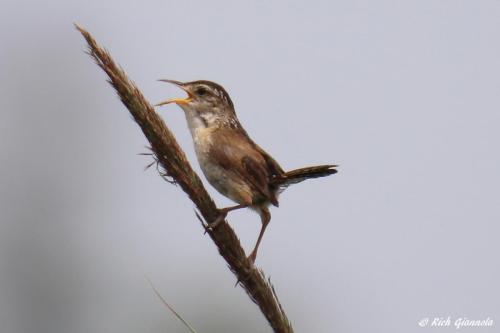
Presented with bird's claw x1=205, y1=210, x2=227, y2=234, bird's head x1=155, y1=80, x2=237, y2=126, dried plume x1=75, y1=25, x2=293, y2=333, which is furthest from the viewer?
bird's head x1=155, y1=80, x2=237, y2=126

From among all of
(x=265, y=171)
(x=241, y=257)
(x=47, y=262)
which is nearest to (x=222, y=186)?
(x=265, y=171)

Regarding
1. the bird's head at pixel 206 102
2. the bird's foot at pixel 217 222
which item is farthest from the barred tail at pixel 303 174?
the bird's foot at pixel 217 222

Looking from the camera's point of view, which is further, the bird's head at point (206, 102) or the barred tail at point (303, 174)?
the bird's head at point (206, 102)

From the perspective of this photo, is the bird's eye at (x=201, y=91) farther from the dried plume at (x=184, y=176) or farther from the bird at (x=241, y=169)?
the dried plume at (x=184, y=176)

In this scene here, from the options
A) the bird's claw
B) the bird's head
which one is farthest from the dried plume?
the bird's head

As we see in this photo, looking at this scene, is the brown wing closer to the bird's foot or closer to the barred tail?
the barred tail

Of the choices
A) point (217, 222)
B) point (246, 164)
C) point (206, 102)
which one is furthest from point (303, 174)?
point (217, 222)

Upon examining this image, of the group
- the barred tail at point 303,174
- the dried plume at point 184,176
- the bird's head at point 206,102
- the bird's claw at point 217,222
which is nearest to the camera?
the dried plume at point 184,176
